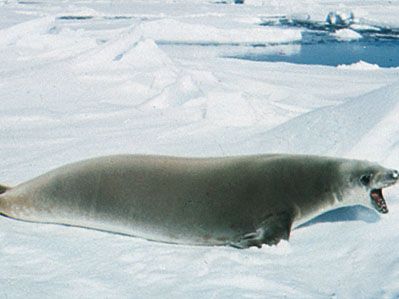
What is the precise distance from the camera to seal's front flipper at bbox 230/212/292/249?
6.56ft

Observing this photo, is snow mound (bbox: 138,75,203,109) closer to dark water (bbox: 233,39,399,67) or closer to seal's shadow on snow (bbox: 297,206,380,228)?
seal's shadow on snow (bbox: 297,206,380,228)

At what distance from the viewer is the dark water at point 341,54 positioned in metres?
11.1

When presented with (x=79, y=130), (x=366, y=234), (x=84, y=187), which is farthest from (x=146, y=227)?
(x=79, y=130)

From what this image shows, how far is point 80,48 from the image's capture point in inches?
271

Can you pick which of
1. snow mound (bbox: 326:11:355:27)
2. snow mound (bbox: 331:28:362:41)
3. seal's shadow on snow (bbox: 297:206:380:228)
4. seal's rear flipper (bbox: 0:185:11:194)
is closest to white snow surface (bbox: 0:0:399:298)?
seal's shadow on snow (bbox: 297:206:380:228)

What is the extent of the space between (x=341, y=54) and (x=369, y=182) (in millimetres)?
10579

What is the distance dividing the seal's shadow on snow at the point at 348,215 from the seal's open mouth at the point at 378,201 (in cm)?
3

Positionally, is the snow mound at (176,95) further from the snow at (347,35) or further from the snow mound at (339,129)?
the snow at (347,35)

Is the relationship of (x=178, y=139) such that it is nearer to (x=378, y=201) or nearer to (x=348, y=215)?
(x=348, y=215)

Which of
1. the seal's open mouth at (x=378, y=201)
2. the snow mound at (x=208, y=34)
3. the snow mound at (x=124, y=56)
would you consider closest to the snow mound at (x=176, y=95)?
the snow mound at (x=124, y=56)

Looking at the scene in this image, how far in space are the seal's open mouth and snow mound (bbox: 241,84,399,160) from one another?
314 millimetres

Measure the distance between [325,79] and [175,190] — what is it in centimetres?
521

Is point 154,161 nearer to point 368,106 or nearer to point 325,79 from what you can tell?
point 368,106

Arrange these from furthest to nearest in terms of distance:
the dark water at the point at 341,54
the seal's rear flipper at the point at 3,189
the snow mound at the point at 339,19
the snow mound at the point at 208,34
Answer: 1. the snow mound at the point at 339,19
2. the snow mound at the point at 208,34
3. the dark water at the point at 341,54
4. the seal's rear flipper at the point at 3,189
